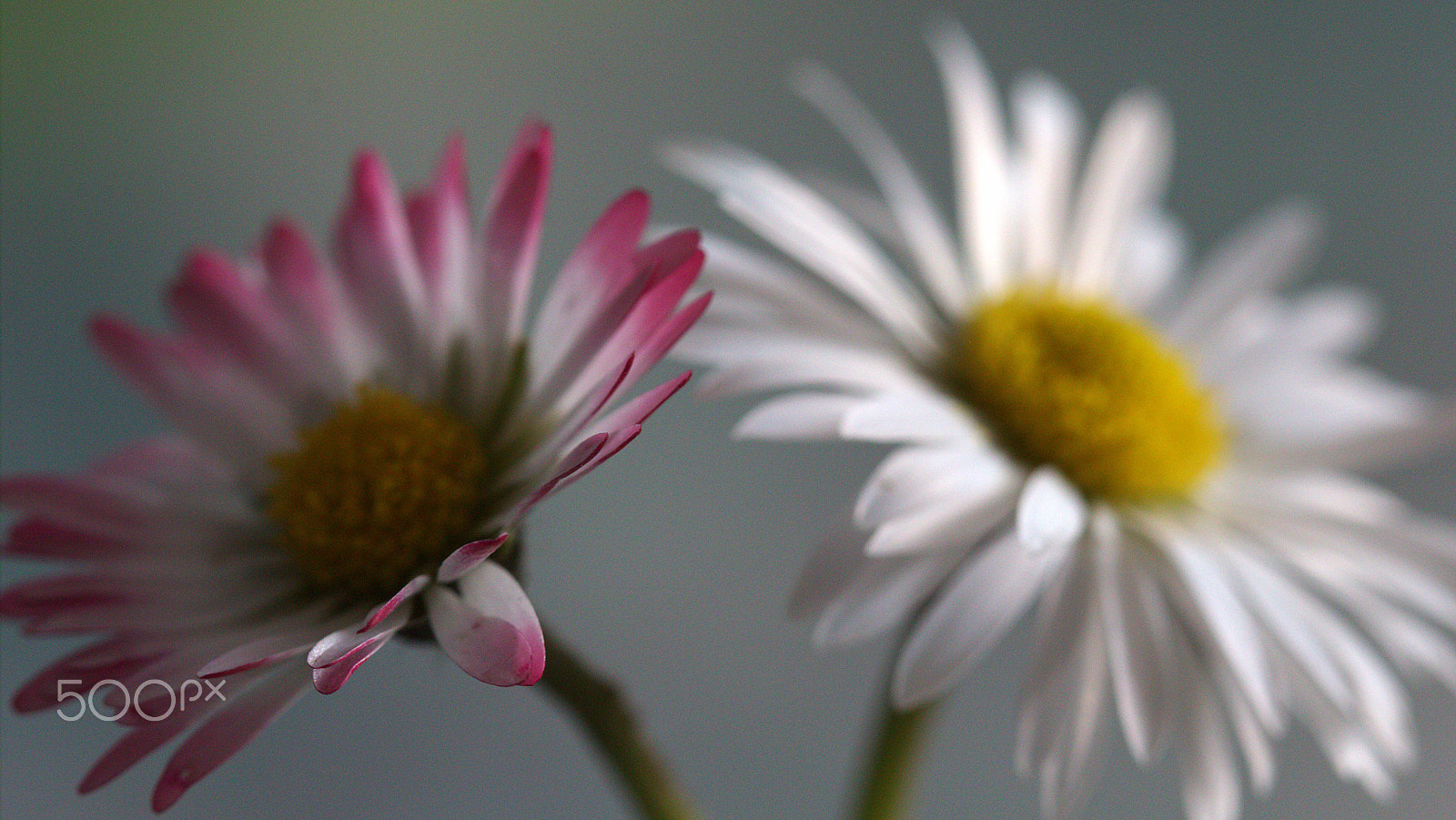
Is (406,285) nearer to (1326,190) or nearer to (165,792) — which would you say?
(165,792)

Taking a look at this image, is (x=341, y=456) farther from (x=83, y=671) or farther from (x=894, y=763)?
(x=894, y=763)

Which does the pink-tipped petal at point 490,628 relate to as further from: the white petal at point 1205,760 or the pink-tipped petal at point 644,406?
the white petal at point 1205,760

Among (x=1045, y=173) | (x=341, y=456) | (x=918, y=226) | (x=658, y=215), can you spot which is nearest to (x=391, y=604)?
(x=341, y=456)

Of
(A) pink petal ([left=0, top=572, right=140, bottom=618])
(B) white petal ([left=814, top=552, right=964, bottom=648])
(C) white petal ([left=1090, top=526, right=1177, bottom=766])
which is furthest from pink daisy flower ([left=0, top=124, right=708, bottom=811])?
(C) white petal ([left=1090, top=526, right=1177, bottom=766])

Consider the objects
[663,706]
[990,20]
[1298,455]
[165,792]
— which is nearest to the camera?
[165,792]

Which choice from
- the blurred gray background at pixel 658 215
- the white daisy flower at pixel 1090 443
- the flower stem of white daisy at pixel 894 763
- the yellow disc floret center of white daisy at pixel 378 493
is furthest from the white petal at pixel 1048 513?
the blurred gray background at pixel 658 215

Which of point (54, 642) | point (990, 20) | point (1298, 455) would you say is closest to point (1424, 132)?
point (990, 20)
